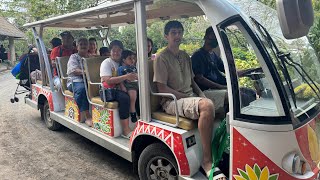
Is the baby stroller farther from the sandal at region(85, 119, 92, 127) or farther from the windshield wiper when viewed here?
the windshield wiper

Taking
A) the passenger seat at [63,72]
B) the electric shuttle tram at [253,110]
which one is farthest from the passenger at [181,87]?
the passenger seat at [63,72]

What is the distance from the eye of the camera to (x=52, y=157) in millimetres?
4668

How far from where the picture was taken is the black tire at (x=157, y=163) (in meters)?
3.14

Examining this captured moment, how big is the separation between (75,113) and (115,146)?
1.44 m

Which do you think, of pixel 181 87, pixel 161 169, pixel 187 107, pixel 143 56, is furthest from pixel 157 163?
pixel 143 56

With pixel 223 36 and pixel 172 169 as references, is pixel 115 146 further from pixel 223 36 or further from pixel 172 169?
pixel 223 36

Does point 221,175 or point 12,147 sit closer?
point 221,175

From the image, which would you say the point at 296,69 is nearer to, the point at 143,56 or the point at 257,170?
the point at 257,170

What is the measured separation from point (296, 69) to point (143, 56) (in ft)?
4.91

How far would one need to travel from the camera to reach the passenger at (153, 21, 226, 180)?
2.94 metres

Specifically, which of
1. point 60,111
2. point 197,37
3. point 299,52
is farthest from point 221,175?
point 60,111

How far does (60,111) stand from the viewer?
5.68 metres

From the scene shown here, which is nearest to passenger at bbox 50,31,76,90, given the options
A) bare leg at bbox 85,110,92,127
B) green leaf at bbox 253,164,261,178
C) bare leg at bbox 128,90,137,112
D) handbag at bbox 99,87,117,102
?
bare leg at bbox 85,110,92,127

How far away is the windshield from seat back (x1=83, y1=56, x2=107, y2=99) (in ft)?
9.36
